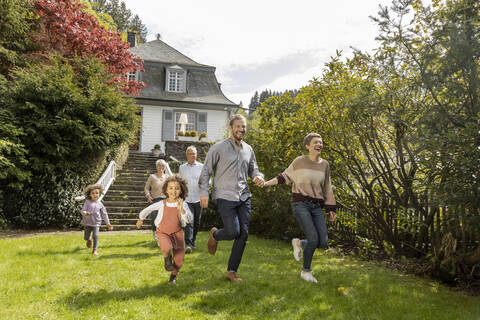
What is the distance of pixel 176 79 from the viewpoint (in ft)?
70.6

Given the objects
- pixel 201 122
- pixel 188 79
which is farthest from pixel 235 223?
pixel 188 79

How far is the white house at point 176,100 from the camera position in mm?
20406

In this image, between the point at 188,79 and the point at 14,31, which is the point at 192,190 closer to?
the point at 14,31

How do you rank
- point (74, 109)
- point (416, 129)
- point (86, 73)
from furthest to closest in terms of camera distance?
point (86, 73) → point (74, 109) → point (416, 129)

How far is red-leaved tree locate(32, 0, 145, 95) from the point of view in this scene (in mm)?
12352


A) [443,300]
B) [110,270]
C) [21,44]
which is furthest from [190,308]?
[21,44]

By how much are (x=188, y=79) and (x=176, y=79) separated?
92cm

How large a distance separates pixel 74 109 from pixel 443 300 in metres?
9.80

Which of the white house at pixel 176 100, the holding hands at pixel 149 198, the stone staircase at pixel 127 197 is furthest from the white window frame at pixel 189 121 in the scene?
the holding hands at pixel 149 198

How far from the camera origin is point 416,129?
14.3 feet

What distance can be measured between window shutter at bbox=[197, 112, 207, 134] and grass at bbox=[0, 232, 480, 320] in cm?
1530

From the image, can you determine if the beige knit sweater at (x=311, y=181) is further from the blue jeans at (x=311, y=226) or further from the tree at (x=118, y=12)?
the tree at (x=118, y=12)

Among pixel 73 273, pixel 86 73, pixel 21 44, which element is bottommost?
pixel 73 273

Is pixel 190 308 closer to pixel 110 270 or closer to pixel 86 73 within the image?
pixel 110 270
